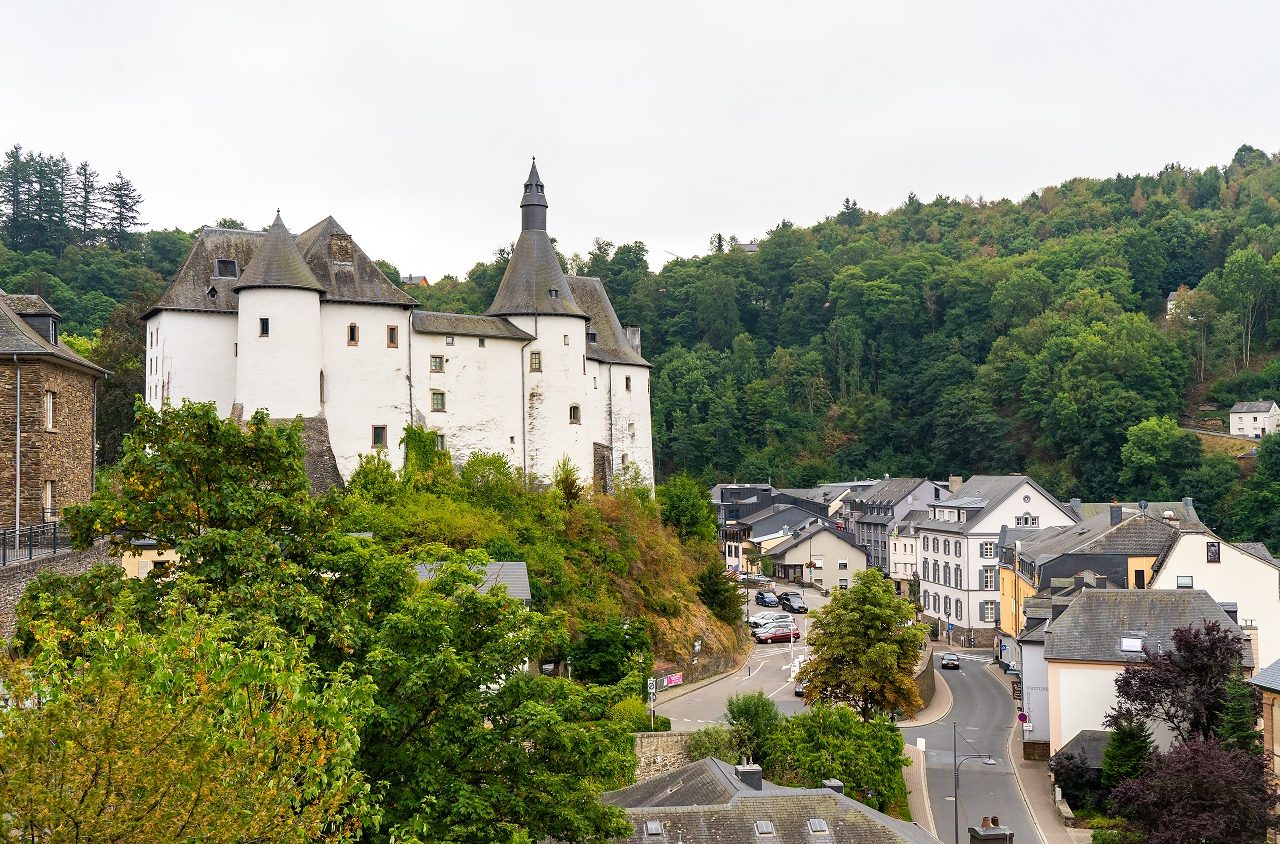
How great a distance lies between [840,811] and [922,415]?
8344 centimetres

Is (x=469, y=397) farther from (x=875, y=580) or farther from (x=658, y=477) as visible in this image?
(x=658, y=477)

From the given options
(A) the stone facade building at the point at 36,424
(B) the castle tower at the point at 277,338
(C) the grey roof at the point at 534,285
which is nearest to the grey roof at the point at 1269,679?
(C) the grey roof at the point at 534,285

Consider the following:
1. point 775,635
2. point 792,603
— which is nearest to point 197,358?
point 775,635

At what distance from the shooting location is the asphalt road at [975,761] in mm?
30641

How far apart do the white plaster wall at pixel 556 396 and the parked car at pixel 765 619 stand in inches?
524

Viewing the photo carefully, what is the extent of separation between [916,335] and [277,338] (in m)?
80.0

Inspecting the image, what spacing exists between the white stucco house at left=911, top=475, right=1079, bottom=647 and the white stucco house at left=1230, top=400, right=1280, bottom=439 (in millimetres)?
36055

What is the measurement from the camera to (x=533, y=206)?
50906mm


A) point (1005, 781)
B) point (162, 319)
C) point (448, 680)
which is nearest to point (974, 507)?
point (1005, 781)

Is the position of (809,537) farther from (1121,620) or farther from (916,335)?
(1121,620)

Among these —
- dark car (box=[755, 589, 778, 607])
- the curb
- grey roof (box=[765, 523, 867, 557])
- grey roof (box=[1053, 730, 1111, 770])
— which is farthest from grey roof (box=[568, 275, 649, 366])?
grey roof (box=[765, 523, 867, 557])

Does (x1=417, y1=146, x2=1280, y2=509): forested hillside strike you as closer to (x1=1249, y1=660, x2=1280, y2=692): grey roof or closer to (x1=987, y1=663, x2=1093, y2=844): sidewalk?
(x1=987, y1=663, x2=1093, y2=844): sidewalk

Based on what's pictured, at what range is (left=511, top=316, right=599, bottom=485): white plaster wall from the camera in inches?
1853

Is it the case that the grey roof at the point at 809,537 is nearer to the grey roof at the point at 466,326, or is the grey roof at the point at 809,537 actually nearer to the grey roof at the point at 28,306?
the grey roof at the point at 466,326
